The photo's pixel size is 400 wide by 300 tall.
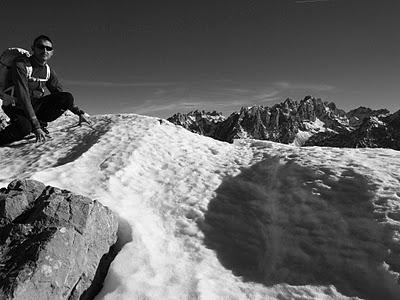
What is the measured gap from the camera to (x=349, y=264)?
6906 mm

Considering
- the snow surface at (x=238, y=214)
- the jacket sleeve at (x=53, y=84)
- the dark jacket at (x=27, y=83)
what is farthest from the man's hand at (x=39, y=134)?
the jacket sleeve at (x=53, y=84)

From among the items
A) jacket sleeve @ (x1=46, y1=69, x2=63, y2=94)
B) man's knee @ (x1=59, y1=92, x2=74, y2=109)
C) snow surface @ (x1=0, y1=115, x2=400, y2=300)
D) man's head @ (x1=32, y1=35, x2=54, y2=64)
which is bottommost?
snow surface @ (x1=0, y1=115, x2=400, y2=300)

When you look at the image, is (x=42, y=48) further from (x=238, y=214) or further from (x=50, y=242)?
(x=238, y=214)

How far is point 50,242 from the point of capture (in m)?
6.34

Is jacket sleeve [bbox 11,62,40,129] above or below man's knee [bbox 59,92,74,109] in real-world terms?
above

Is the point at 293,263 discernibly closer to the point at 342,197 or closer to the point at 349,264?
the point at 349,264

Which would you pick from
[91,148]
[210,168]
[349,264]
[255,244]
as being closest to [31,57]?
[91,148]

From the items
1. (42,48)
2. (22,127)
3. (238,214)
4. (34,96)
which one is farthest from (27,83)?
(238,214)

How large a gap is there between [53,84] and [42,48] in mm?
2246

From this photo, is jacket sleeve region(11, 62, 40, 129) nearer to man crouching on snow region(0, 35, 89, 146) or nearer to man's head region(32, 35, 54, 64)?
man crouching on snow region(0, 35, 89, 146)

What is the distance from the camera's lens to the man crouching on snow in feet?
39.1

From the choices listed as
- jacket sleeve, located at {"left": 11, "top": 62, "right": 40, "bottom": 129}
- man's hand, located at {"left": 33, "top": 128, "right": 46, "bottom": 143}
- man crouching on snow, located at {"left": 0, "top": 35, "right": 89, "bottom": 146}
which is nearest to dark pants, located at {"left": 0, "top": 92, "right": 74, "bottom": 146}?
man crouching on snow, located at {"left": 0, "top": 35, "right": 89, "bottom": 146}

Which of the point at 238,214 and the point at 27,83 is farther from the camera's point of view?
the point at 27,83

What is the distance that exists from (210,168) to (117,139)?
14.0 ft
